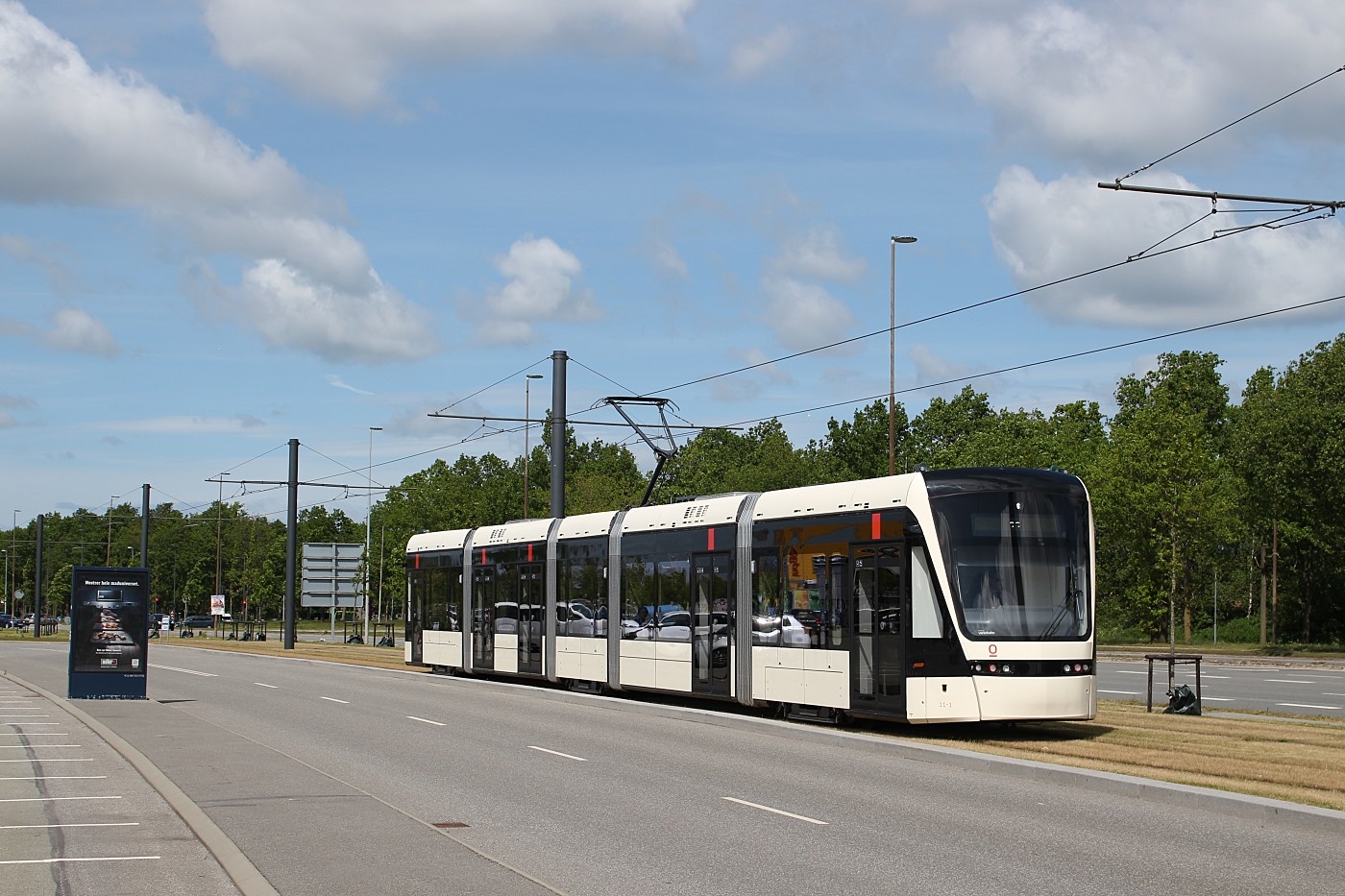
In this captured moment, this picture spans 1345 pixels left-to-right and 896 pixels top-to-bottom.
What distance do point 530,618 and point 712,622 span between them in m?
8.42

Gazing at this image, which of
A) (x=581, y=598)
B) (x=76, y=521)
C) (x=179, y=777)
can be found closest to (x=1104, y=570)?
(x=581, y=598)

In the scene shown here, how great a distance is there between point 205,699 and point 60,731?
7.69 m

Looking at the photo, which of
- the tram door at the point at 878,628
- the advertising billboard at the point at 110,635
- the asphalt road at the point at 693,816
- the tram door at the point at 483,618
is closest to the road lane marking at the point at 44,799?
the asphalt road at the point at 693,816

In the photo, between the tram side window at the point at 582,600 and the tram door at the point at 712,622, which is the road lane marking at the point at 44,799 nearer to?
the tram door at the point at 712,622

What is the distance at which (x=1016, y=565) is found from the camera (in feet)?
61.4

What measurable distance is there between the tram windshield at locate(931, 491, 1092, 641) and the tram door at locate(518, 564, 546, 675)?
13.8 metres

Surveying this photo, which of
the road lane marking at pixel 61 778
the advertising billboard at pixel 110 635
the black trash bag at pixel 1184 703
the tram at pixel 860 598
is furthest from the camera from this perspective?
the advertising billboard at pixel 110 635

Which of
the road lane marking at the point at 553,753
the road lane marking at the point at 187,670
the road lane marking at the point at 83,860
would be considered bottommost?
the road lane marking at the point at 187,670

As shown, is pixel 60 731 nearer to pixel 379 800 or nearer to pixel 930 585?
pixel 379 800

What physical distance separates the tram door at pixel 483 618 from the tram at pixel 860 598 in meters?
4.70

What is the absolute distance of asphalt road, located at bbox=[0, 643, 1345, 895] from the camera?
9.76m

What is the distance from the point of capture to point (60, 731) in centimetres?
2098

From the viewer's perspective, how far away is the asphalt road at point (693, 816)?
976 cm

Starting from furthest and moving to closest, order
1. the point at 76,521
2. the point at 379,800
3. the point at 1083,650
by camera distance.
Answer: the point at 76,521, the point at 1083,650, the point at 379,800
